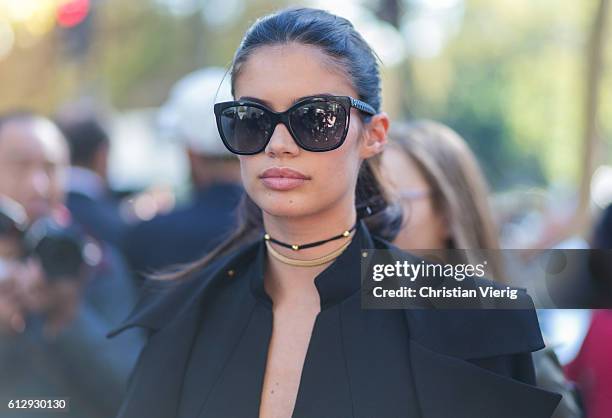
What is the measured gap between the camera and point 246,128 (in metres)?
1.96

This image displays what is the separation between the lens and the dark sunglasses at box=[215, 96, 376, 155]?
192 cm

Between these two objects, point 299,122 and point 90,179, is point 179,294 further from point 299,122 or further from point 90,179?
point 90,179

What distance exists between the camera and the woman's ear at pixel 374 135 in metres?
2.09

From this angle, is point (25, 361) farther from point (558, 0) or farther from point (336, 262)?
point (558, 0)

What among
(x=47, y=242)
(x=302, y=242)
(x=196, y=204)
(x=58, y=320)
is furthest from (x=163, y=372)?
(x=196, y=204)

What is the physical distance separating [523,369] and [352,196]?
0.54 meters

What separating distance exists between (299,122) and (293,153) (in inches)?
2.7

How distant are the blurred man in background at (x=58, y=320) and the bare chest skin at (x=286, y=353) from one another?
0.85m

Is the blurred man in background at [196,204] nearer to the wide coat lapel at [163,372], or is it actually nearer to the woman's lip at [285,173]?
the wide coat lapel at [163,372]

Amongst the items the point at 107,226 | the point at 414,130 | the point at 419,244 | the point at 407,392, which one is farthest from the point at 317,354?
the point at 107,226

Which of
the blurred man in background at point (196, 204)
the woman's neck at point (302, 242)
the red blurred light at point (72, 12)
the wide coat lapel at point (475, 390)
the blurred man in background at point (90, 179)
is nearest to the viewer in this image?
the wide coat lapel at point (475, 390)

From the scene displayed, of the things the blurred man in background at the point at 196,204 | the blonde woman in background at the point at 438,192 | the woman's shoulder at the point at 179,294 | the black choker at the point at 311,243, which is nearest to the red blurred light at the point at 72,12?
the blurred man in background at the point at 196,204

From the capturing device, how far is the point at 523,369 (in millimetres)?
1987

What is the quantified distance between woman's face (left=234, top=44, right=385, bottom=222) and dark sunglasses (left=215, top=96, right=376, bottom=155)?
0.02 m
